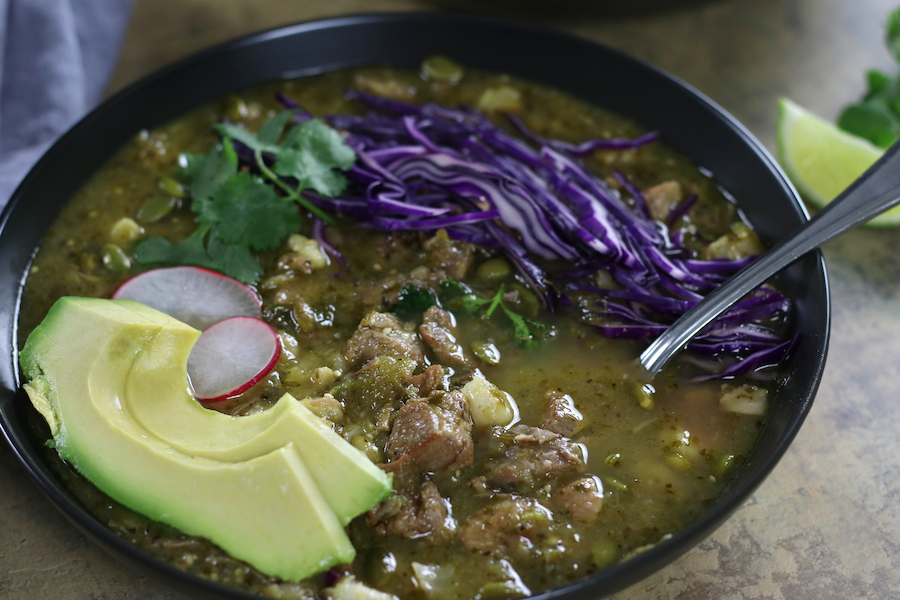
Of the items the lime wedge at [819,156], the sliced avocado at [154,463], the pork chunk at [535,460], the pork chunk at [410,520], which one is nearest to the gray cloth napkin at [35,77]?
the sliced avocado at [154,463]

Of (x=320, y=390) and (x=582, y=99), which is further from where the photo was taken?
(x=582, y=99)

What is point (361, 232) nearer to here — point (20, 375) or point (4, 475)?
point (20, 375)

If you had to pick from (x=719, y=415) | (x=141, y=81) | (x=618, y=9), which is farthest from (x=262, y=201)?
(x=618, y=9)

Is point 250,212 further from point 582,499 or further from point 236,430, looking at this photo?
point 582,499

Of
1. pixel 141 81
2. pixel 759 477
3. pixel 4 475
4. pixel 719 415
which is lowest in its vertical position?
pixel 4 475

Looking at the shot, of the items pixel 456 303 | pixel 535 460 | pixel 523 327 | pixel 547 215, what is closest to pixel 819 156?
pixel 547 215
